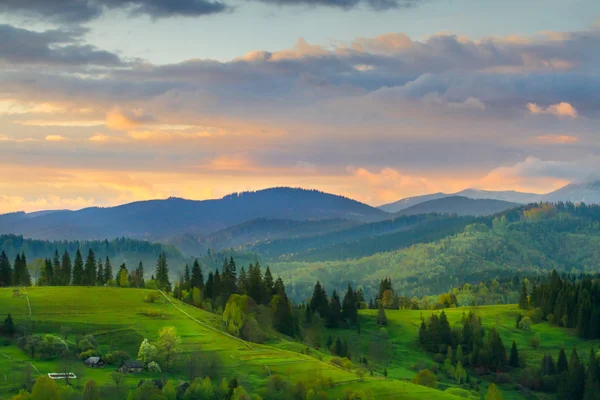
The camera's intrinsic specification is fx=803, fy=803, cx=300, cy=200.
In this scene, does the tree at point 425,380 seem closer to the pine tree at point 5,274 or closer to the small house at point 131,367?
the small house at point 131,367

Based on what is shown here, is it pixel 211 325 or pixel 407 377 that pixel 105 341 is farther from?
pixel 407 377

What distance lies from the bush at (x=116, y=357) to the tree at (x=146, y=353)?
7.58ft

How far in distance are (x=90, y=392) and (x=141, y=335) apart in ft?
125

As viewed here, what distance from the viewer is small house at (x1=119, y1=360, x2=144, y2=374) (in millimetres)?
129075

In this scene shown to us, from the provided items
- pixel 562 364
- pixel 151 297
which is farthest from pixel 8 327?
pixel 562 364

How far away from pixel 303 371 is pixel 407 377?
3234 centimetres

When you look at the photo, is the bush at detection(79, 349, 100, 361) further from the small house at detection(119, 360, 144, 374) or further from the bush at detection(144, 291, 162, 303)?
the bush at detection(144, 291, 162, 303)

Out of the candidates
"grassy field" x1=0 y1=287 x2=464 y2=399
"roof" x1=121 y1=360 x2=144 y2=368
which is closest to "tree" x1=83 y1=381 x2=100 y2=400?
"grassy field" x1=0 y1=287 x2=464 y2=399

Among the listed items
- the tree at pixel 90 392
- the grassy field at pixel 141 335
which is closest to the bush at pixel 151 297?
the grassy field at pixel 141 335

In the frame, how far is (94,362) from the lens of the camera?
13125cm

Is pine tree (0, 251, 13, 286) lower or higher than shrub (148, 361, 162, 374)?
higher

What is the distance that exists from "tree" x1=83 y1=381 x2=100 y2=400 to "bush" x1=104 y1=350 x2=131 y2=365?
2111 cm

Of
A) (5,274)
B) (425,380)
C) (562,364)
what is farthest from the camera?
(5,274)

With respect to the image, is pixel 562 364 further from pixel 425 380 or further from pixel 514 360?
pixel 425 380
